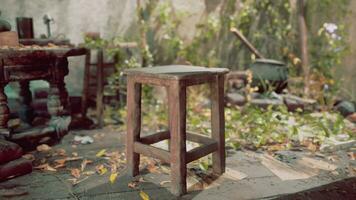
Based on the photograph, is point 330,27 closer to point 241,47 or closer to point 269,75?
point 269,75

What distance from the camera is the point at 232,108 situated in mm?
5836

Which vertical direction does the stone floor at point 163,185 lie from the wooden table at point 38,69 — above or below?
below

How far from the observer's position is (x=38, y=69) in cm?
393

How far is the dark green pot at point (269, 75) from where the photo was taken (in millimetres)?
6172

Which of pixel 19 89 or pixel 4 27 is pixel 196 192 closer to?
pixel 4 27

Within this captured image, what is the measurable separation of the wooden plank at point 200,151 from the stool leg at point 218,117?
0.08 meters

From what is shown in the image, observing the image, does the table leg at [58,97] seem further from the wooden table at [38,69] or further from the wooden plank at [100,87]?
the wooden plank at [100,87]

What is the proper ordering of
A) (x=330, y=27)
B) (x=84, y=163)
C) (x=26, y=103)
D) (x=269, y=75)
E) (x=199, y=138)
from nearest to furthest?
(x=199, y=138) < (x=84, y=163) < (x=26, y=103) < (x=330, y=27) < (x=269, y=75)

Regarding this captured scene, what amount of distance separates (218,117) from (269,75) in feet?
10.5

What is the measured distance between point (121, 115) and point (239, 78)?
222 cm

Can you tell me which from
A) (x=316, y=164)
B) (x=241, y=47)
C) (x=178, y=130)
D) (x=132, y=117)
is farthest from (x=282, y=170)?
(x=241, y=47)

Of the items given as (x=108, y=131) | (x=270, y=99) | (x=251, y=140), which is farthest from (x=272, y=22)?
(x=108, y=131)

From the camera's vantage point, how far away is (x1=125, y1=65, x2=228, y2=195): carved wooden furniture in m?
2.82

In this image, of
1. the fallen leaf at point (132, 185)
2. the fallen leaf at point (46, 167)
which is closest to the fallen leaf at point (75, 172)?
the fallen leaf at point (46, 167)
